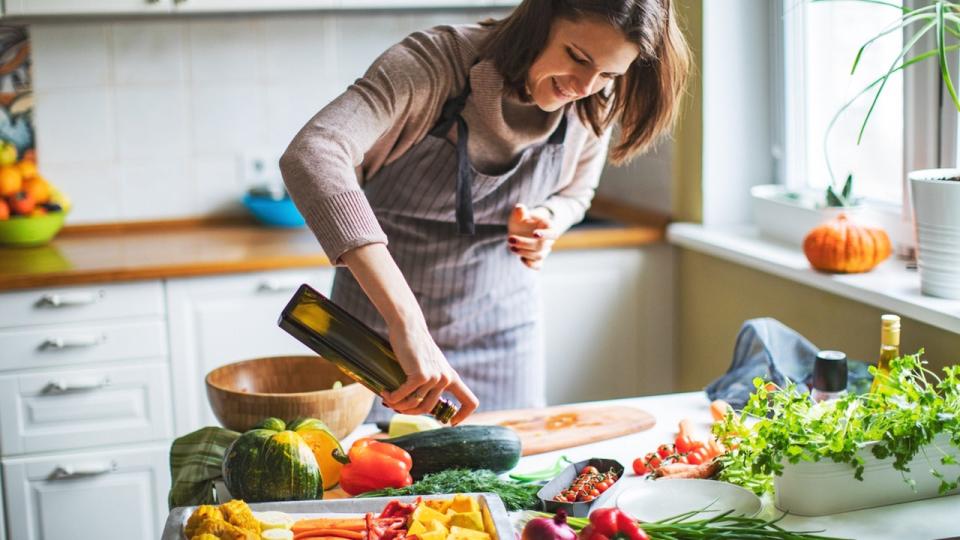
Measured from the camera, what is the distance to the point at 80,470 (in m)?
2.47

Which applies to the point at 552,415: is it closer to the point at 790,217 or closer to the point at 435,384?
the point at 435,384

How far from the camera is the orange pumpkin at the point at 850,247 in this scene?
1.95m

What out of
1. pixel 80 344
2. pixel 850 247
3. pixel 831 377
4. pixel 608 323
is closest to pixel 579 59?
pixel 831 377

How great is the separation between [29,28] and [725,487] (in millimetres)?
2400

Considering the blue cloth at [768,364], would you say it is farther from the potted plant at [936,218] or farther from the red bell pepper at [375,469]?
the red bell pepper at [375,469]

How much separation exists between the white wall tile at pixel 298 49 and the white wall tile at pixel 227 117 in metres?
0.09

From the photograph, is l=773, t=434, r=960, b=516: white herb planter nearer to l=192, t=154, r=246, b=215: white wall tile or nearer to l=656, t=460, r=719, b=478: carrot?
l=656, t=460, r=719, b=478: carrot

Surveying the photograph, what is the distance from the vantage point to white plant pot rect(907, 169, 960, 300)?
64.0 inches

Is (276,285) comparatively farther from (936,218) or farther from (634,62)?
(936,218)

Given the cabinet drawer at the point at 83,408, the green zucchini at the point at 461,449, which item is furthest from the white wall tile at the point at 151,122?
the green zucchini at the point at 461,449

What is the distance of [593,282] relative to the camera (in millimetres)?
2738

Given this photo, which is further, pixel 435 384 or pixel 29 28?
pixel 29 28

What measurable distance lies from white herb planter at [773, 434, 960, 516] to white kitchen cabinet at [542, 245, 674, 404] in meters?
1.46

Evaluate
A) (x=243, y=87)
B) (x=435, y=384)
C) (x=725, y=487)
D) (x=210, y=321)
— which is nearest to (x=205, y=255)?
(x=210, y=321)
